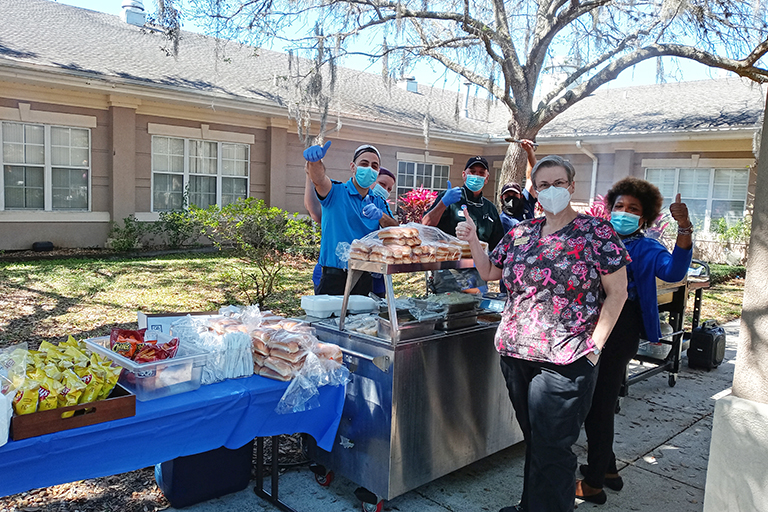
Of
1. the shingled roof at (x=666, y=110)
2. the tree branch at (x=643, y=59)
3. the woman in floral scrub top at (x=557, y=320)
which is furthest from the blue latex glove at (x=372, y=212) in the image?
the shingled roof at (x=666, y=110)

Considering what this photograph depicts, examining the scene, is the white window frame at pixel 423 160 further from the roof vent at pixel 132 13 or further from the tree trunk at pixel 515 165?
the roof vent at pixel 132 13

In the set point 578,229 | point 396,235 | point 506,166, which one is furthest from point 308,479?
point 506,166

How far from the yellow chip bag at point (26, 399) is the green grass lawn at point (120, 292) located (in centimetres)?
403

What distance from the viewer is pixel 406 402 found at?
310 cm

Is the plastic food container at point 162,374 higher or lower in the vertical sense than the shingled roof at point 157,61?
lower

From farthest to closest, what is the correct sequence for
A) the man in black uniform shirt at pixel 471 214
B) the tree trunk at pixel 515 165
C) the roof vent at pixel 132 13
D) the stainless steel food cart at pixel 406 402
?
1. the roof vent at pixel 132 13
2. the tree trunk at pixel 515 165
3. the man in black uniform shirt at pixel 471 214
4. the stainless steel food cart at pixel 406 402

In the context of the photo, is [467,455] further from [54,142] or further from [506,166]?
[54,142]

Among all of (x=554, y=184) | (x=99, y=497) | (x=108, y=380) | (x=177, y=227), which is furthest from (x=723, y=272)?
(x=108, y=380)

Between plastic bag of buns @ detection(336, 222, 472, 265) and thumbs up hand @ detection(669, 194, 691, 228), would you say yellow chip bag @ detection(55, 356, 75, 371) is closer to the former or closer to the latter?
plastic bag of buns @ detection(336, 222, 472, 265)

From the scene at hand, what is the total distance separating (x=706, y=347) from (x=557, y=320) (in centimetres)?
469

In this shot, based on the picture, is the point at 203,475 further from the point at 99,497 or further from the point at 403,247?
the point at 403,247

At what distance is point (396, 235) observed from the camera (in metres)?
3.29

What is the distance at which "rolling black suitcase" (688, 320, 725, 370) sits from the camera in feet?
21.1

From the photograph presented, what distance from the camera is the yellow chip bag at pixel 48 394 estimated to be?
2.10m
